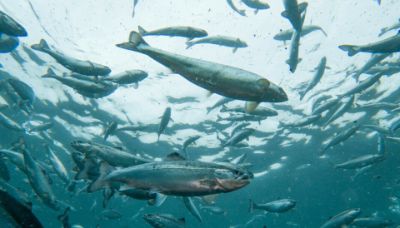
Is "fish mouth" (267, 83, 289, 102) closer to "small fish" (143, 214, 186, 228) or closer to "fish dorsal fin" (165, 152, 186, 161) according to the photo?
"fish dorsal fin" (165, 152, 186, 161)

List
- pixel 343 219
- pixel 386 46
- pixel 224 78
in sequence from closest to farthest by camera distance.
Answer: pixel 224 78
pixel 386 46
pixel 343 219

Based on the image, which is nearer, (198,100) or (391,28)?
(391,28)

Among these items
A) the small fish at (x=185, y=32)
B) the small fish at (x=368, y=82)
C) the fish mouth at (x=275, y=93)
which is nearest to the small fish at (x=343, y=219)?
the small fish at (x=368, y=82)

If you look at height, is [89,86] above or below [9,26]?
below

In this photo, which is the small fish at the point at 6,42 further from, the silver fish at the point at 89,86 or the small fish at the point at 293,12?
the small fish at the point at 293,12

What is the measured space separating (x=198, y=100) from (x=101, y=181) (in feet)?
43.5

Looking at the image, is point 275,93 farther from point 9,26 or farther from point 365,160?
point 365,160

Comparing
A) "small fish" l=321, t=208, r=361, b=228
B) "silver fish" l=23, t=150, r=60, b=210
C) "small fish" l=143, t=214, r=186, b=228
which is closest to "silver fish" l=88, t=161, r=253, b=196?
"small fish" l=143, t=214, r=186, b=228

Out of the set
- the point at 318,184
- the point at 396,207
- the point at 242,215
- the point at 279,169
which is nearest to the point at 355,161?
the point at 279,169

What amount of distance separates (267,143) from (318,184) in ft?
34.1

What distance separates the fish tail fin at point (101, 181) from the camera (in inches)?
118

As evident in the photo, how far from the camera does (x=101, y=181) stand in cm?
302

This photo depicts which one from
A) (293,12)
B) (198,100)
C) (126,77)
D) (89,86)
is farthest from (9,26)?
(198,100)

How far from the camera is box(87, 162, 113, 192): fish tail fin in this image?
9.85 ft
